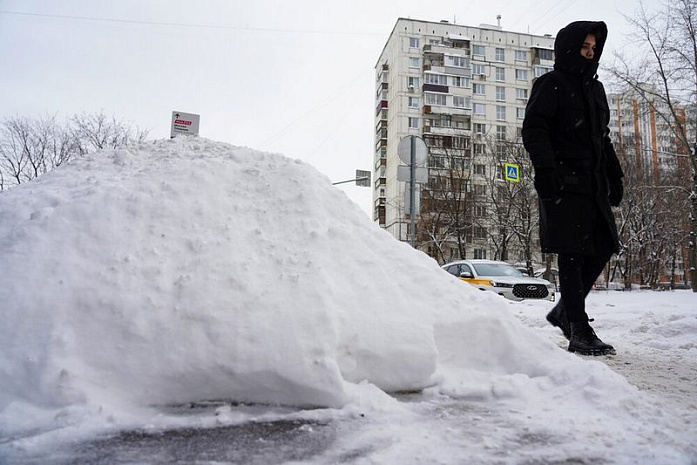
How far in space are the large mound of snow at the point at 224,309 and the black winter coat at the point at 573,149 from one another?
3.76ft

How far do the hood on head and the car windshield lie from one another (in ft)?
29.1

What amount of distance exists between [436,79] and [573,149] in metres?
48.5

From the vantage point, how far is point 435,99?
4947 centimetres

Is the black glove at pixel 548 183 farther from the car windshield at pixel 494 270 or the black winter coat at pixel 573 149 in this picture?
the car windshield at pixel 494 270

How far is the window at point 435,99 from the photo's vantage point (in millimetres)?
49375

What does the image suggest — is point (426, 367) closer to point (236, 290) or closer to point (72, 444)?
point (236, 290)

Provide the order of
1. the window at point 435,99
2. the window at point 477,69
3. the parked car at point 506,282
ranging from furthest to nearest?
the window at point 477,69 → the window at point 435,99 → the parked car at point 506,282

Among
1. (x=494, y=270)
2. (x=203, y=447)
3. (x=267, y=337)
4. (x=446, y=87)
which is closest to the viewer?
(x=203, y=447)

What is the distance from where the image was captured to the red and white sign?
8242 millimetres

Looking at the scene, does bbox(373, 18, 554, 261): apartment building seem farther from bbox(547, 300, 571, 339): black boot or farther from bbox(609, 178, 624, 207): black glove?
bbox(547, 300, 571, 339): black boot

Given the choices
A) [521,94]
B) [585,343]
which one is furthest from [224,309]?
[521,94]

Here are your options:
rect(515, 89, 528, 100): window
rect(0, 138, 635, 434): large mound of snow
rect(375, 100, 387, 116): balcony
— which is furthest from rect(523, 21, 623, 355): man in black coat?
rect(515, 89, 528, 100): window

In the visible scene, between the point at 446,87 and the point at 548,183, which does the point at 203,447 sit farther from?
the point at 446,87

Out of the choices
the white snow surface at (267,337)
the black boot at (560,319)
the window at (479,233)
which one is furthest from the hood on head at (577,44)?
the window at (479,233)
